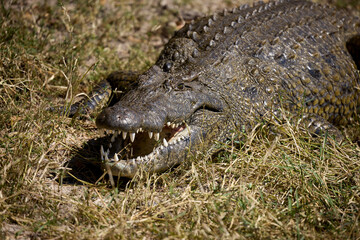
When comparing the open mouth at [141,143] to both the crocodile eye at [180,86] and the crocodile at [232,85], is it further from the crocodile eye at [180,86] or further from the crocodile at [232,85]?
the crocodile eye at [180,86]

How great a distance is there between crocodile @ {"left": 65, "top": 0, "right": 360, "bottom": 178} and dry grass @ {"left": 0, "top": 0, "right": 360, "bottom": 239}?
0.24 metres

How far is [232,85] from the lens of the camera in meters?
4.49

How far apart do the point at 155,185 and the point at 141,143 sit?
0.58 m

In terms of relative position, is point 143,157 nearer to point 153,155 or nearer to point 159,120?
point 153,155

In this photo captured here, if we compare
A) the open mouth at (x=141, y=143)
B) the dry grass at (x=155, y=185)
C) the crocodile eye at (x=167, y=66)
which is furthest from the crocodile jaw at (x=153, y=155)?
the crocodile eye at (x=167, y=66)

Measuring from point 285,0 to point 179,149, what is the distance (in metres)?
3.22

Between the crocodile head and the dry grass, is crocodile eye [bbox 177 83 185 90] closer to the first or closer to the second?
the crocodile head

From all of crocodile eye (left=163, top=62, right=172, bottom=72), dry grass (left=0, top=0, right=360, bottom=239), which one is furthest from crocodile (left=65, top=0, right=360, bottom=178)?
dry grass (left=0, top=0, right=360, bottom=239)

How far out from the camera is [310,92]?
15.9ft

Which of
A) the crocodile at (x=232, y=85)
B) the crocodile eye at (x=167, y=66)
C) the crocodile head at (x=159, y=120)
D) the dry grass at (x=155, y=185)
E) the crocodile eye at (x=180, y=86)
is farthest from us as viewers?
the crocodile eye at (x=167, y=66)

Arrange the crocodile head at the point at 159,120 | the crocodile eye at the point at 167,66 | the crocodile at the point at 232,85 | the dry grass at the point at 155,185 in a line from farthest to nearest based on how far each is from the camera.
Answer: the crocodile eye at the point at 167,66 → the crocodile at the point at 232,85 → the crocodile head at the point at 159,120 → the dry grass at the point at 155,185

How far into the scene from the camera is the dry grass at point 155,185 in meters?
3.01

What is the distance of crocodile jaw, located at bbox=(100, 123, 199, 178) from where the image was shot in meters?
3.52

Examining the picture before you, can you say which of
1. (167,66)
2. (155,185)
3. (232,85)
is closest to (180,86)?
(167,66)
